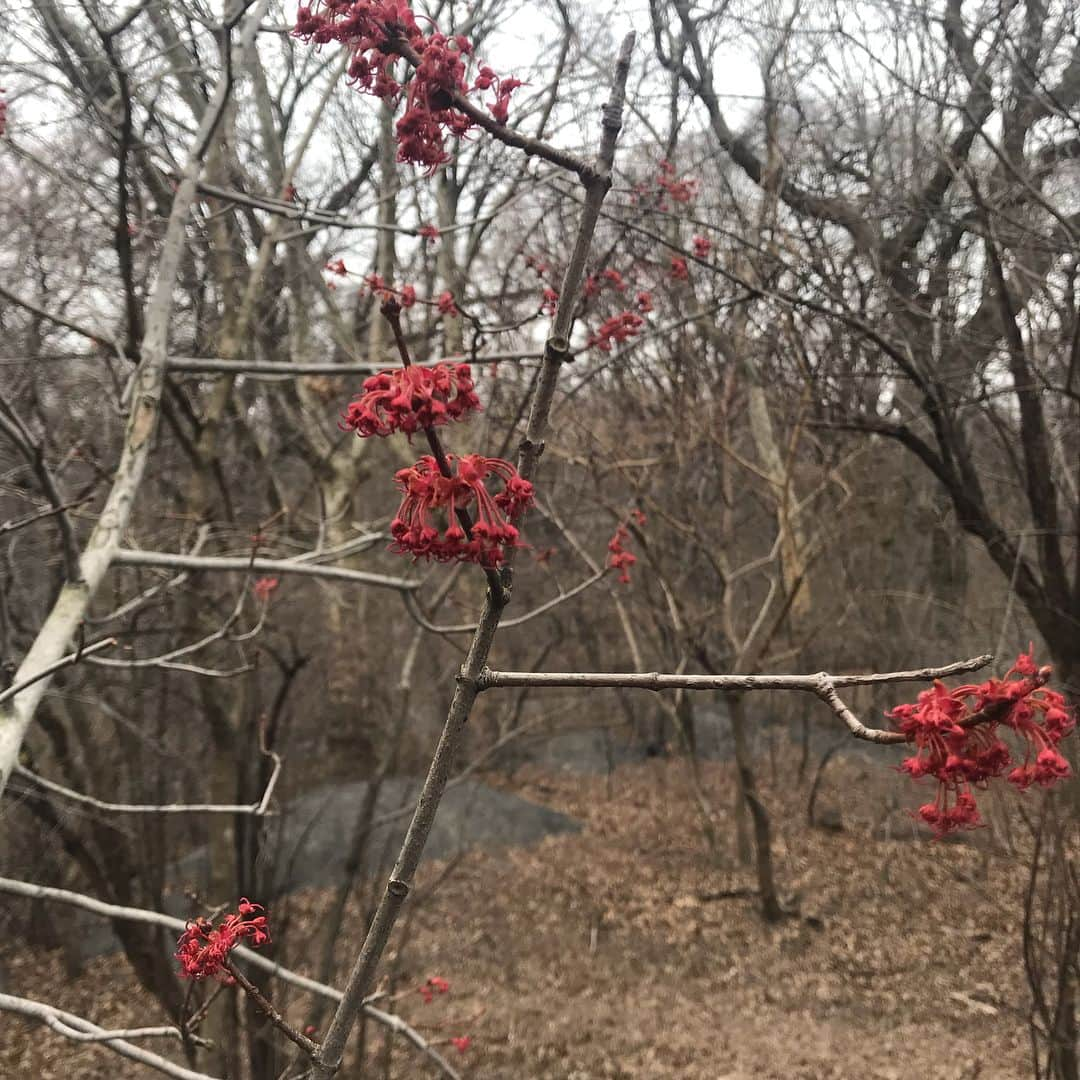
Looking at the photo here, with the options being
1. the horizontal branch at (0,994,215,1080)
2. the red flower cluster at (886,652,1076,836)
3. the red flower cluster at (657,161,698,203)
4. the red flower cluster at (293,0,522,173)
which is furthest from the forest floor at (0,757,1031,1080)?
the red flower cluster at (657,161,698,203)

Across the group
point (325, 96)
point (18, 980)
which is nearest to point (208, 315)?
point (325, 96)

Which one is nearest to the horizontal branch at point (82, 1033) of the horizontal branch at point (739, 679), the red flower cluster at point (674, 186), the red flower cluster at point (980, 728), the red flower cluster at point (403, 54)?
the horizontal branch at point (739, 679)

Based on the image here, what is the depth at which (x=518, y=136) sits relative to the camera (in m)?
1.12

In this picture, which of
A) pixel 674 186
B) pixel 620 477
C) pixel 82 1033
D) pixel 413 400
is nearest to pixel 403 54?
pixel 413 400

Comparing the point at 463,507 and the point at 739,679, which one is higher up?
the point at 463,507

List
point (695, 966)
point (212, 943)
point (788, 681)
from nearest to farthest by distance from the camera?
point (788, 681), point (212, 943), point (695, 966)

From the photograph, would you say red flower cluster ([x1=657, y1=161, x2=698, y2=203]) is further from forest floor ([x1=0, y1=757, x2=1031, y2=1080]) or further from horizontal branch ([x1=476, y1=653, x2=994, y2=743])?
forest floor ([x1=0, y1=757, x2=1031, y2=1080])

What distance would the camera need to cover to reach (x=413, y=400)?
89 centimetres

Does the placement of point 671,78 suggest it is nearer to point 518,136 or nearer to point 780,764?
point 518,136

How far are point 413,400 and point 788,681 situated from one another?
1.67 ft

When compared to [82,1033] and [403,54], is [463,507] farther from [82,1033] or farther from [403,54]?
[82,1033]

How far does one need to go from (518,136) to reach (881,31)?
469cm

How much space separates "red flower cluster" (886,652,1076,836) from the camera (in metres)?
0.89

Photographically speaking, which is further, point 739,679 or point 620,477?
point 620,477
